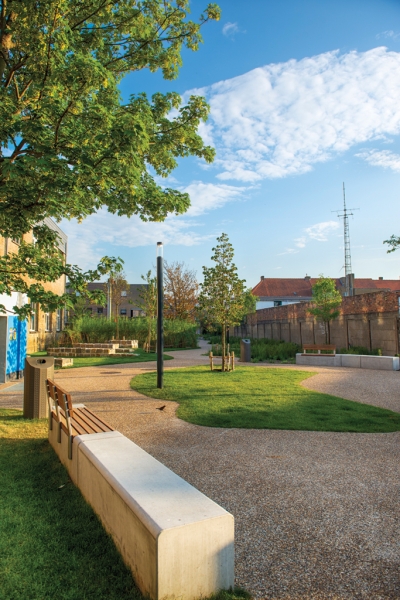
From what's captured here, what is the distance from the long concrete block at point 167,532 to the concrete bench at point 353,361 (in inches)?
544

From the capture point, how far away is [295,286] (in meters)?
70.5

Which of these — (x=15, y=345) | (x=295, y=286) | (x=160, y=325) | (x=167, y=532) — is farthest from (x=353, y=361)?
(x=295, y=286)

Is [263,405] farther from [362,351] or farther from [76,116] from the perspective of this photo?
[362,351]

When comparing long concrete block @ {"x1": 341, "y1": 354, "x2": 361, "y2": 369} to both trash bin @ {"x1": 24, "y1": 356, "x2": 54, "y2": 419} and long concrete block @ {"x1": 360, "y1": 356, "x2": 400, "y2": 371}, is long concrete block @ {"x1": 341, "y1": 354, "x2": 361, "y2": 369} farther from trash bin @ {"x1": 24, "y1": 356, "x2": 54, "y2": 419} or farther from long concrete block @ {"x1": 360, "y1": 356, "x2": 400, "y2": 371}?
trash bin @ {"x1": 24, "y1": 356, "x2": 54, "y2": 419}

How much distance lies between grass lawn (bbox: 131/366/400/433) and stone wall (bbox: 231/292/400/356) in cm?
616

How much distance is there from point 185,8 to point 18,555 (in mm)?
8584

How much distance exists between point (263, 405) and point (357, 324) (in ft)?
40.3

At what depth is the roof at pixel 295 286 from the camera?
68.4 meters

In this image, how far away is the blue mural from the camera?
12016 mm

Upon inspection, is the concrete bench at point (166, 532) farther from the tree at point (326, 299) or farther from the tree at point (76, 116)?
the tree at point (326, 299)

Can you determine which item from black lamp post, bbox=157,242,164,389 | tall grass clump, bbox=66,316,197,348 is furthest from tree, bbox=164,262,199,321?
black lamp post, bbox=157,242,164,389

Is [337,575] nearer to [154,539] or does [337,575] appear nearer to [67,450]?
[154,539]

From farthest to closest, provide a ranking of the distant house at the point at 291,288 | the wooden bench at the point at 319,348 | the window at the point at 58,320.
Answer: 1. the distant house at the point at 291,288
2. the window at the point at 58,320
3. the wooden bench at the point at 319,348

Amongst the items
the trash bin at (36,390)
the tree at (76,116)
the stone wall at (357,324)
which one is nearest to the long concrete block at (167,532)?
the tree at (76,116)
